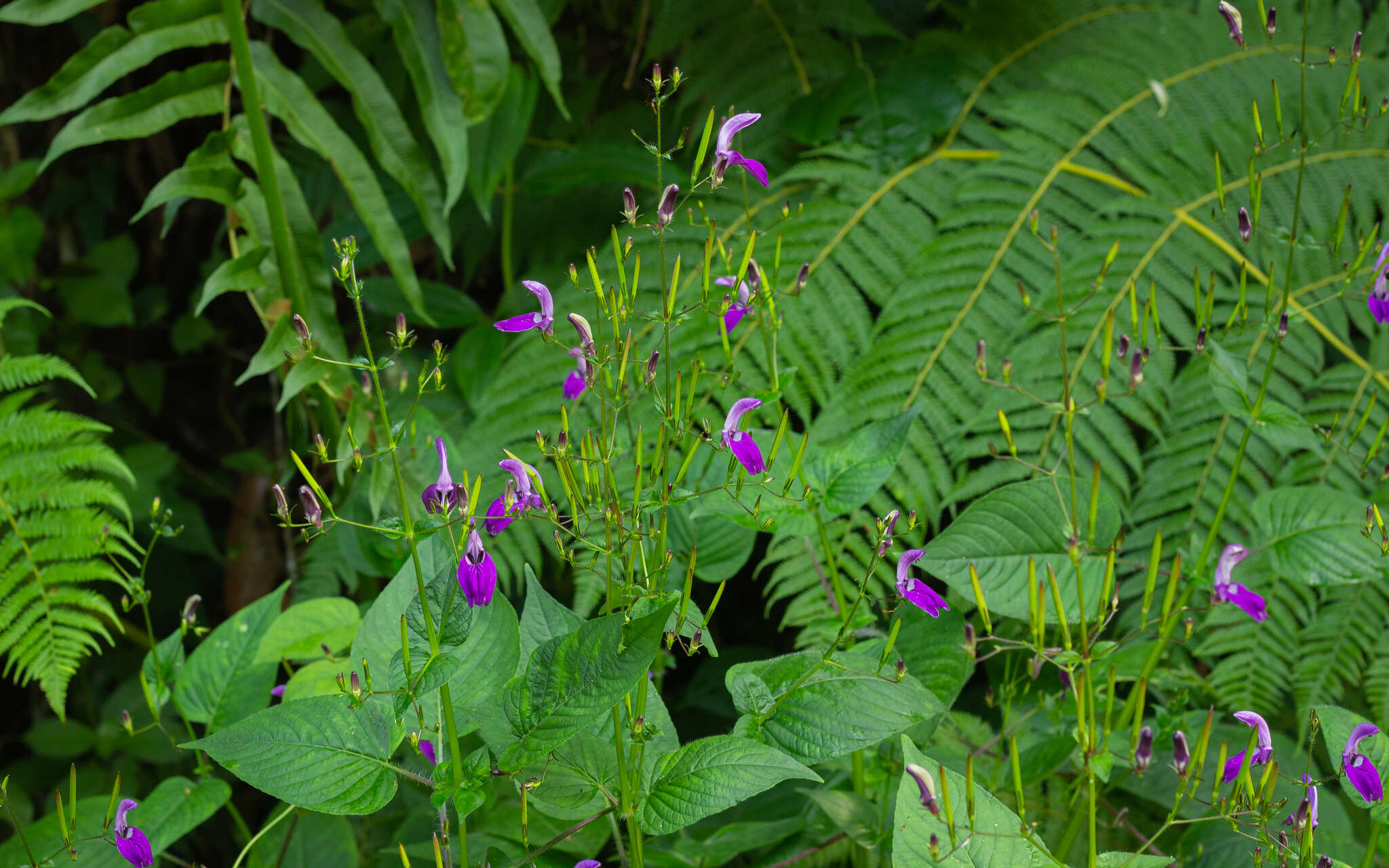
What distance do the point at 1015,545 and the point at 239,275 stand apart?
1.15m

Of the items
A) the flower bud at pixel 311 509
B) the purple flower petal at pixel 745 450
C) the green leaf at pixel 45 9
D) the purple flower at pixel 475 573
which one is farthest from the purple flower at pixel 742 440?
the green leaf at pixel 45 9

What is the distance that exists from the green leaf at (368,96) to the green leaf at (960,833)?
1.19 meters

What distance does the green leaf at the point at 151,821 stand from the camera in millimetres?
936

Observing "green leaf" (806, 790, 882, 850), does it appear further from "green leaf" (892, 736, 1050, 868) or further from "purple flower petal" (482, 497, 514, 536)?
"purple flower petal" (482, 497, 514, 536)

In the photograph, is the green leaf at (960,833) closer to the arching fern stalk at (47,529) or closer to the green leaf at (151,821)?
the green leaf at (151,821)

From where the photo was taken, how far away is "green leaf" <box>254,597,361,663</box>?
1129mm

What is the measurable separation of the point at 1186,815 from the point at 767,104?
4.76 ft

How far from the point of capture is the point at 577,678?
741mm

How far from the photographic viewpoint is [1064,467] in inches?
65.4

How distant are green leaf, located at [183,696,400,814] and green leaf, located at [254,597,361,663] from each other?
1.13 feet

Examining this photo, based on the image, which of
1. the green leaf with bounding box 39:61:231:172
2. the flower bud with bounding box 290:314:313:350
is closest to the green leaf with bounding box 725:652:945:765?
the flower bud with bounding box 290:314:313:350

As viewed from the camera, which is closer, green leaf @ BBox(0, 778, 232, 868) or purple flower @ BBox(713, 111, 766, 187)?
purple flower @ BBox(713, 111, 766, 187)

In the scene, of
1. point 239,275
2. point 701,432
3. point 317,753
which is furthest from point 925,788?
point 239,275

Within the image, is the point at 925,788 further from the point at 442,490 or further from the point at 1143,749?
the point at 442,490
